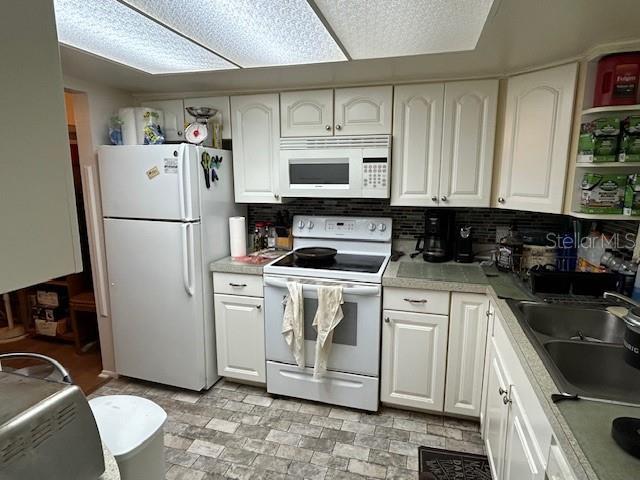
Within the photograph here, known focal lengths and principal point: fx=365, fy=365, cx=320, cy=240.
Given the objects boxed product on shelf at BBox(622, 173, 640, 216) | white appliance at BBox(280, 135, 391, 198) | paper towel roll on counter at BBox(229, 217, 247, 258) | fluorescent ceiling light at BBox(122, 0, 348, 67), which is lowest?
paper towel roll on counter at BBox(229, 217, 247, 258)

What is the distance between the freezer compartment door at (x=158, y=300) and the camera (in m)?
2.30

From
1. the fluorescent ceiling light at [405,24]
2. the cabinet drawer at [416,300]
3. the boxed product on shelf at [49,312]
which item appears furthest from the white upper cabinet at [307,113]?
the boxed product on shelf at [49,312]

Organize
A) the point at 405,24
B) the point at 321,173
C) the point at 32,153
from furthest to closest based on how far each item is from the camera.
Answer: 1. the point at 321,173
2. the point at 405,24
3. the point at 32,153

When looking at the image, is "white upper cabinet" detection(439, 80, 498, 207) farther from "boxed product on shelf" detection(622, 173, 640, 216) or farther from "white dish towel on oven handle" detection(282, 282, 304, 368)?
"white dish towel on oven handle" detection(282, 282, 304, 368)


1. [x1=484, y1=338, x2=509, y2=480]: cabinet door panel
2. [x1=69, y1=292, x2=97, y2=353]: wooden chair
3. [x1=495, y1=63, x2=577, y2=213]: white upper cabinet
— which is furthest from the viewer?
[x1=69, y1=292, x2=97, y2=353]: wooden chair

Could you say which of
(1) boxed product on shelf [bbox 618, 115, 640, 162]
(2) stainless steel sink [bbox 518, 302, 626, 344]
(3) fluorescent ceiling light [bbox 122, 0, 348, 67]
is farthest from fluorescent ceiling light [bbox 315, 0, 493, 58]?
(2) stainless steel sink [bbox 518, 302, 626, 344]

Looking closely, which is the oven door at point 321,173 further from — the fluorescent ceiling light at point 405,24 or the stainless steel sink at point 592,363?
the stainless steel sink at point 592,363

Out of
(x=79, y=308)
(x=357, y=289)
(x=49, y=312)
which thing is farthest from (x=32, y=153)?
(x=49, y=312)

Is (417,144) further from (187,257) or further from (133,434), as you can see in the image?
(133,434)

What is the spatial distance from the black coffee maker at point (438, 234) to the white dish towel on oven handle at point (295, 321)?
0.90 m

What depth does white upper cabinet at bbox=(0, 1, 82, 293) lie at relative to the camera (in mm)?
595

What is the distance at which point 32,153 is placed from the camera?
63 centimetres

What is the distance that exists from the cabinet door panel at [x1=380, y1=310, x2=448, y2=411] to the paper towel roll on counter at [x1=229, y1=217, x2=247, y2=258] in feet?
3.59

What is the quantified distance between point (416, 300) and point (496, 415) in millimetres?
668
